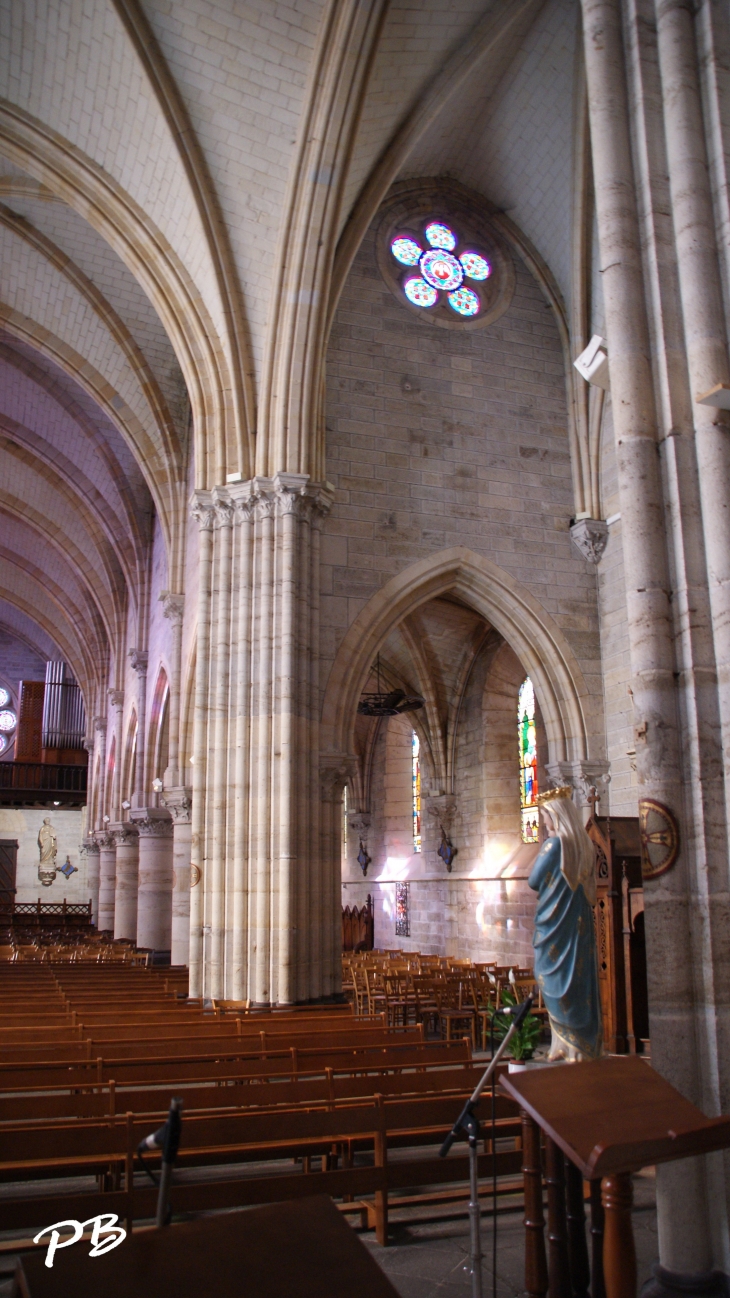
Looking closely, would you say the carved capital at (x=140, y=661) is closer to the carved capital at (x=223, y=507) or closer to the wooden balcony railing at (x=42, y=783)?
the carved capital at (x=223, y=507)

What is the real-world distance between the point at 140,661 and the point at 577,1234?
2180 centimetres

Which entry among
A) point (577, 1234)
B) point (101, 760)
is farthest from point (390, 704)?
point (577, 1234)

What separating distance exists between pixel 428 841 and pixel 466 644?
16.3ft

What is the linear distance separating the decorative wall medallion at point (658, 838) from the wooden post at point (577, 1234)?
1.56 m

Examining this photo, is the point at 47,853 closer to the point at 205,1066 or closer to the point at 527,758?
the point at 527,758

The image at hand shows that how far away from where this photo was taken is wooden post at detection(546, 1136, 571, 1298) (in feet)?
11.1

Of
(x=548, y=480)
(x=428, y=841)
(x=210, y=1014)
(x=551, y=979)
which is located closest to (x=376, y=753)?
(x=428, y=841)

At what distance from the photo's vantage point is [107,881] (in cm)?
2981

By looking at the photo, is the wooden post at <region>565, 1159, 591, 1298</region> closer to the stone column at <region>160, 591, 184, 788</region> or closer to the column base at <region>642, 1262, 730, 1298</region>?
the column base at <region>642, 1262, 730, 1298</region>

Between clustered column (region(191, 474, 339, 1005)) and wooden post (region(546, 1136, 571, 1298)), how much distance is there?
8602 millimetres

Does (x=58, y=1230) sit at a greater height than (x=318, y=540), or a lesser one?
lesser

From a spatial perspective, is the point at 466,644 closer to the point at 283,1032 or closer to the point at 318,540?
the point at 318,540

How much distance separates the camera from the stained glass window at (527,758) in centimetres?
2058

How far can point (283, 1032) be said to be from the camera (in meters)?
8.05
